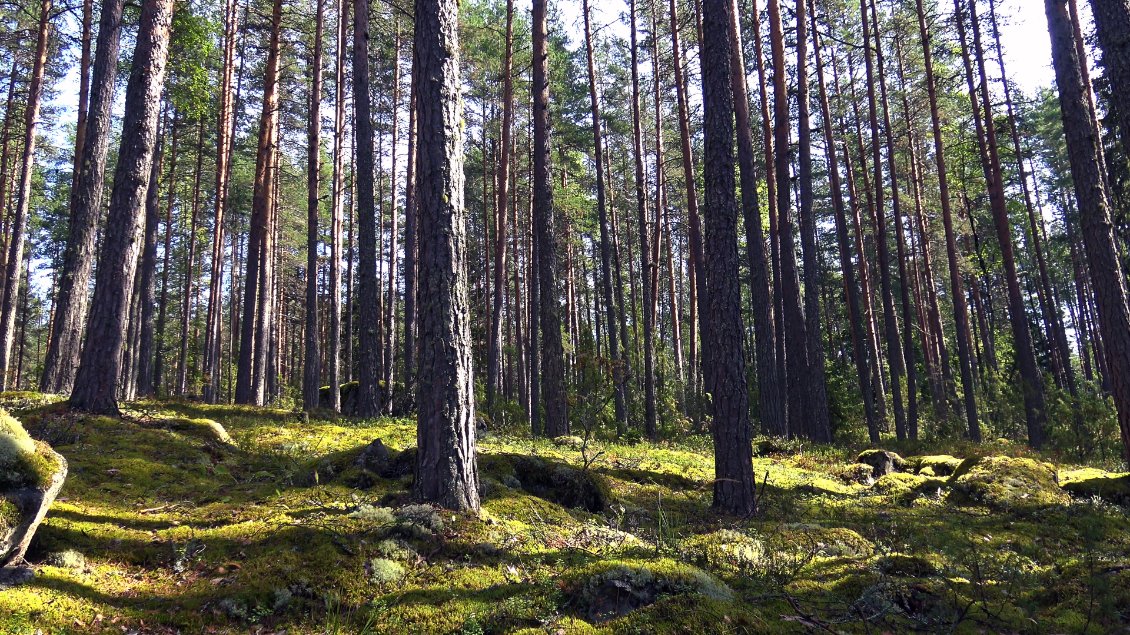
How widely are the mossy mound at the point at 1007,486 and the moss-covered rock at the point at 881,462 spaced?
2045 mm

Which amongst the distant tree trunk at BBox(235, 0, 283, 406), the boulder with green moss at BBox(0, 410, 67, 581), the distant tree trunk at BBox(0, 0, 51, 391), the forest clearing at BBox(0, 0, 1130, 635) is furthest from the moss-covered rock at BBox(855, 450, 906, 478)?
the distant tree trunk at BBox(0, 0, 51, 391)

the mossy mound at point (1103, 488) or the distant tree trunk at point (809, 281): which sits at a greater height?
the distant tree trunk at point (809, 281)

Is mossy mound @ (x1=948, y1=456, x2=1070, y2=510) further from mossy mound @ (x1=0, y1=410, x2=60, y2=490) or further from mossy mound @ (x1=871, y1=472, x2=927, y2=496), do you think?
mossy mound @ (x1=0, y1=410, x2=60, y2=490)

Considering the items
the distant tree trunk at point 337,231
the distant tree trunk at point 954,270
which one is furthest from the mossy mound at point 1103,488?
the distant tree trunk at point 337,231

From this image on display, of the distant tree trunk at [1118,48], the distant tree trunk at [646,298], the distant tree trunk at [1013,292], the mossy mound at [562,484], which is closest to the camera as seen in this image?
the distant tree trunk at [1118,48]

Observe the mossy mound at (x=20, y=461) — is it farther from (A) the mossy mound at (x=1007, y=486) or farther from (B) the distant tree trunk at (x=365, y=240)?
(A) the mossy mound at (x=1007, y=486)

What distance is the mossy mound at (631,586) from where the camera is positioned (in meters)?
3.92

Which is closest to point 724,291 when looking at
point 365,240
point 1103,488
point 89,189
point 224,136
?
point 1103,488

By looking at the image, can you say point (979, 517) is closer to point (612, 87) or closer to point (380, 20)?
point (380, 20)

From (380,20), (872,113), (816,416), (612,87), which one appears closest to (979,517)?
(816,416)

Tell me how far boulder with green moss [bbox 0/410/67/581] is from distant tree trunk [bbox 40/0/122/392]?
29.6 ft

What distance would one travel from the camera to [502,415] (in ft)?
63.0

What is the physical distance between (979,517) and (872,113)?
15.9 meters

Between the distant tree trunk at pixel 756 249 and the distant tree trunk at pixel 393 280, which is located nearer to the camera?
the distant tree trunk at pixel 756 249
